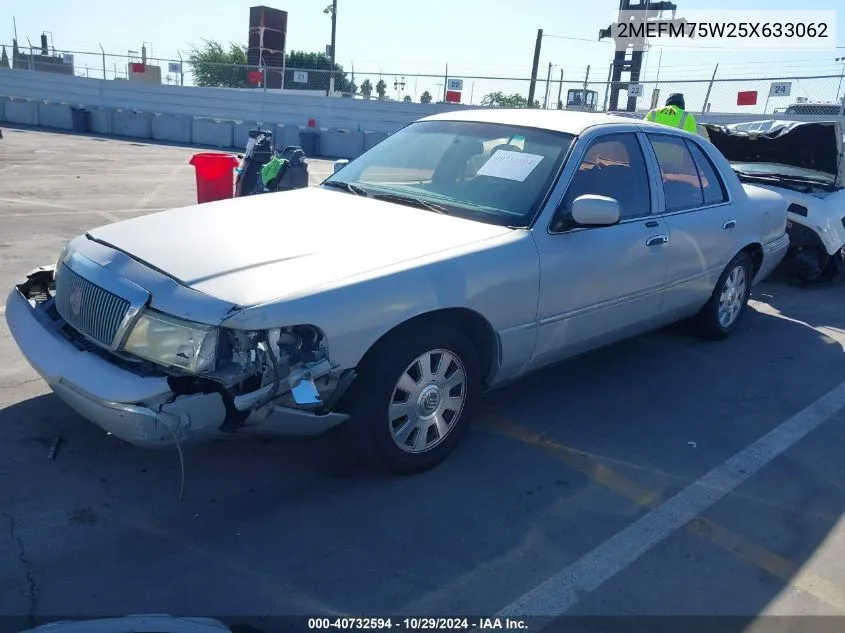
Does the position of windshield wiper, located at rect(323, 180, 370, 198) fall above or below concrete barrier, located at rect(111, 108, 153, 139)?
above

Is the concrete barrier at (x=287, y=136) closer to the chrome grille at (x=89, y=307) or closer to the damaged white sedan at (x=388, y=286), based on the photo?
the damaged white sedan at (x=388, y=286)

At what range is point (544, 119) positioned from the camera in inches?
176

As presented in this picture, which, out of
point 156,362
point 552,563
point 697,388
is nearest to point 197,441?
point 156,362

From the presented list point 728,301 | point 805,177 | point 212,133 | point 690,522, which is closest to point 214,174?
point 728,301

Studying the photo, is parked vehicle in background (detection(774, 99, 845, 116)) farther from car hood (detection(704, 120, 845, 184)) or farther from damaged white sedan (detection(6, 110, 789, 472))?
damaged white sedan (detection(6, 110, 789, 472))

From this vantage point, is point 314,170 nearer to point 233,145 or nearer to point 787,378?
point 233,145

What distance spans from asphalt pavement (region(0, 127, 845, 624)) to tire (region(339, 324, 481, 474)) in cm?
17

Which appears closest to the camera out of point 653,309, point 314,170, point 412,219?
point 412,219

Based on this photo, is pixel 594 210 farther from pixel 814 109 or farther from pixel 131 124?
pixel 131 124

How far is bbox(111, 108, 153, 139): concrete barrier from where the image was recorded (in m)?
24.8

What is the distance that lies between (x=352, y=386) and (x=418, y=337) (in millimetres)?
378

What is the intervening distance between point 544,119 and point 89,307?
2.87 metres

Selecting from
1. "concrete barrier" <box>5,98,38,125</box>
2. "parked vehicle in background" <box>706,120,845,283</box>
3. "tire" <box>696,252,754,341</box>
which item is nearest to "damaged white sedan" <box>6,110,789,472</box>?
"tire" <box>696,252,754,341</box>

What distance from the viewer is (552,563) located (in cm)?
297
